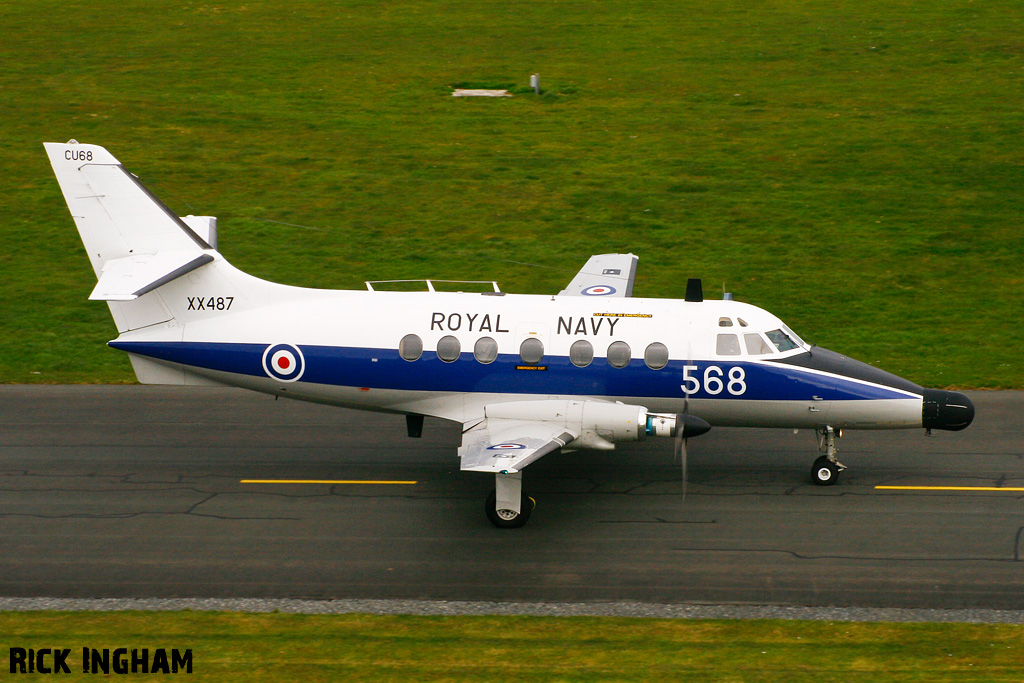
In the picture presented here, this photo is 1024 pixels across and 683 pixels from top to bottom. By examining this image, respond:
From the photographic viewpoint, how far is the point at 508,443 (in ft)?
55.2

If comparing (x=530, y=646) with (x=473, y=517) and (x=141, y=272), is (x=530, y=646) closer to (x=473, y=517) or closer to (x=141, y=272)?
(x=473, y=517)

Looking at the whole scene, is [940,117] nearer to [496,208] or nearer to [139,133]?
[496,208]

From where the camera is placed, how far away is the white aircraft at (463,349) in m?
18.4

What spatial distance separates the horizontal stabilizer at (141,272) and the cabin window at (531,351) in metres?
6.31

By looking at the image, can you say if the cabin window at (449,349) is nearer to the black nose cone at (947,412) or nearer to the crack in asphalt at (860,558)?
the crack in asphalt at (860,558)

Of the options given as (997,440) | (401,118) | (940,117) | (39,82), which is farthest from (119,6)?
(997,440)

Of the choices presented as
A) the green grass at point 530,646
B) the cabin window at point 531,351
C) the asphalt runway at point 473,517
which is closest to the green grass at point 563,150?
the asphalt runway at point 473,517

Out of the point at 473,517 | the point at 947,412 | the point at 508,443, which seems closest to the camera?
the point at 508,443

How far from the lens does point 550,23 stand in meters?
53.5

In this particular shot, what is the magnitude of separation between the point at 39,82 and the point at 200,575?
3793cm

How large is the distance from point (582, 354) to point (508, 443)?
261 centimetres

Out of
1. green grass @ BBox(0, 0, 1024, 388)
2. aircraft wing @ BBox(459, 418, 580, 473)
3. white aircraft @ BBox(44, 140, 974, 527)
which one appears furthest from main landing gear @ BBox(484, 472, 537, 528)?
green grass @ BBox(0, 0, 1024, 388)

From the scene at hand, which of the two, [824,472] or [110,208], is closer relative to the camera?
[824,472]

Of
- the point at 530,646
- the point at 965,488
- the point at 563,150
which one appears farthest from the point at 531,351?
the point at 563,150
